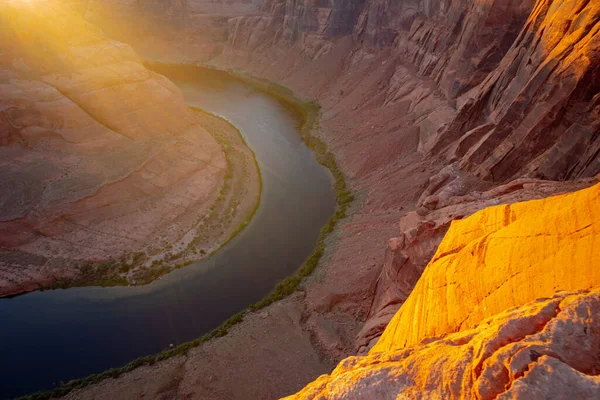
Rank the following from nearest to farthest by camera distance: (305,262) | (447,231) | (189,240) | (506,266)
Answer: (506,266), (447,231), (305,262), (189,240)

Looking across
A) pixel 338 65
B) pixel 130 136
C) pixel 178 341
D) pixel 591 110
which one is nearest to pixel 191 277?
pixel 178 341

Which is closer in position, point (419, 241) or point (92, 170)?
point (419, 241)

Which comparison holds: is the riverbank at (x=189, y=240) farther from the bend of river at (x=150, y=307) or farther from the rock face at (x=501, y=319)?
the rock face at (x=501, y=319)

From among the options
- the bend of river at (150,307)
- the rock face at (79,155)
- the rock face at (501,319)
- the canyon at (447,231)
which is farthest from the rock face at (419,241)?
the rock face at (79,155)

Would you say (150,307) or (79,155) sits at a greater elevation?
(79,155)

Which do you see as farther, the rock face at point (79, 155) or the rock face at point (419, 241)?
the rock face at point (79, 155)

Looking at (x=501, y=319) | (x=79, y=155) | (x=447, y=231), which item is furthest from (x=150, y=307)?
(x=501, y=319)

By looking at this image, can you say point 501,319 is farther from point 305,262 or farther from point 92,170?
point 92,170

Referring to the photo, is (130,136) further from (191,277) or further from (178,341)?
(178,341)
